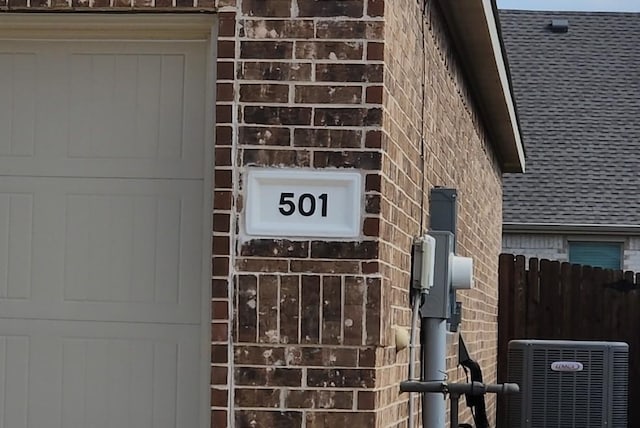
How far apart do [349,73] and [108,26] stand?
1.07m

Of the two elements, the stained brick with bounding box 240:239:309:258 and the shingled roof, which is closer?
the stained brick with bounding box 240:239:309:258

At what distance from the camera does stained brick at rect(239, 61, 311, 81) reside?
5.21 metres

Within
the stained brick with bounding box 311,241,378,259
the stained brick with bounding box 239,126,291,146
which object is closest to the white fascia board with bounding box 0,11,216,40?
the stained brick with bounding box 239,126,291,146

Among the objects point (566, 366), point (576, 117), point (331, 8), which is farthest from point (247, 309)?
point (576, 117)

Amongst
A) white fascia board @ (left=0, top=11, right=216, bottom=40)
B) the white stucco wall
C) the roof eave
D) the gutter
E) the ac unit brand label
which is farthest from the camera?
the white stucco wall

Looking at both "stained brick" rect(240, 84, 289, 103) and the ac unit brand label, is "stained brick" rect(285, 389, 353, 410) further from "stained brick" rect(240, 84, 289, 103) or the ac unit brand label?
the ac unit brand label

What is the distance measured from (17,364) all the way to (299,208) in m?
1.44

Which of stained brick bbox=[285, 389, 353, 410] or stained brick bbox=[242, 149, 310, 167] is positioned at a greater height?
stained brick bbox=[242, 149, 310, 167]

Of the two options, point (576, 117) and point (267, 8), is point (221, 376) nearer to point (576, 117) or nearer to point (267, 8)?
point (267, 8)

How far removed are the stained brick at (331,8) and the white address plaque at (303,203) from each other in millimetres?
662

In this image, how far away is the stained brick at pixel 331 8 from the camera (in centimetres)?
521

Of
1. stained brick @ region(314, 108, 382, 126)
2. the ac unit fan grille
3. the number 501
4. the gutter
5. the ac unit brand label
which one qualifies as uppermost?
the gutter

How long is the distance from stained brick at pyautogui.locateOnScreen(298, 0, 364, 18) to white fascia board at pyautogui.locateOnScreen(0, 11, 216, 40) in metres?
0.39

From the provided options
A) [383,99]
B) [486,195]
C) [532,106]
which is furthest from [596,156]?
[383,99]
